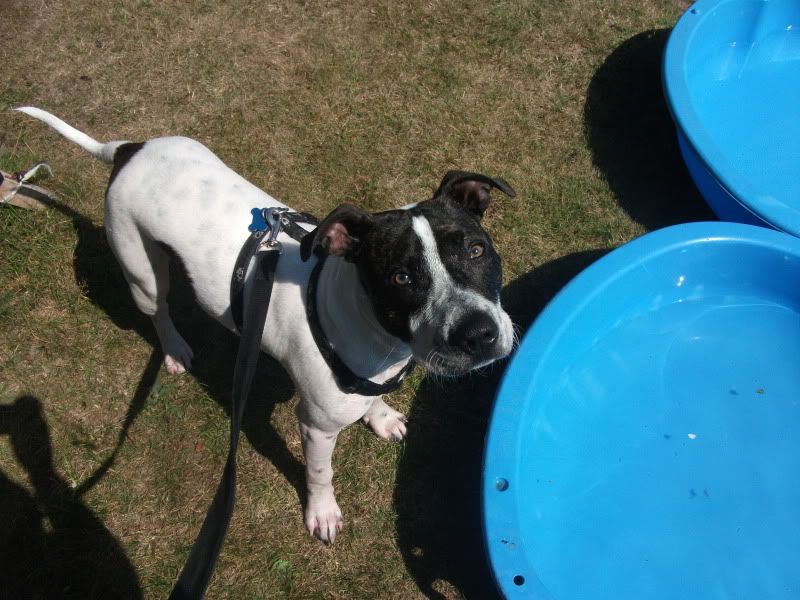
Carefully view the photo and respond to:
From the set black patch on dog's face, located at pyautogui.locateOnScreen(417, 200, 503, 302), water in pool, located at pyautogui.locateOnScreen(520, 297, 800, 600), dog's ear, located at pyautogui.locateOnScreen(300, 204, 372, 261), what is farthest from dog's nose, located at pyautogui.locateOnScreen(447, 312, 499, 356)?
water in pool, located at pyautogui.locateOnScreen(520, 297, 800, 600)

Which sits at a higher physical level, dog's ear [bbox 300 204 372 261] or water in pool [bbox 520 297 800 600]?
dog's ear [bbox 300 204 372 261]

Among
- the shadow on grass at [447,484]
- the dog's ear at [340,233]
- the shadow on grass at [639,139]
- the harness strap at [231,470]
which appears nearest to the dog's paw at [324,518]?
the shadow on grass at [447,484]

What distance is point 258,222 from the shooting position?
3.60 m

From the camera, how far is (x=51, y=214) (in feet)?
18.1

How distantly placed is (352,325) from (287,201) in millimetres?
2815

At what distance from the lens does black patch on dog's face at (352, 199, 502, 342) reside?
2.97 m

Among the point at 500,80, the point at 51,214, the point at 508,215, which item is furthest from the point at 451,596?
the point at 500,80

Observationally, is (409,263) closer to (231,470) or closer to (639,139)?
(231,470)

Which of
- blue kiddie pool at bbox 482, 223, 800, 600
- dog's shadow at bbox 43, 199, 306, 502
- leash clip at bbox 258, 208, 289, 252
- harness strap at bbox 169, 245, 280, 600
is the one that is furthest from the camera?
→ dog's shadow at bbox 43, 199, 306, 502

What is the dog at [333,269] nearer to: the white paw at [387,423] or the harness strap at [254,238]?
the harness strap at [254,238]

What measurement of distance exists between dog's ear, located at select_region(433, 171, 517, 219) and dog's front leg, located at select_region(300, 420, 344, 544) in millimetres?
1492

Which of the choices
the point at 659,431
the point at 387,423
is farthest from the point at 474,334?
the point at 659,431

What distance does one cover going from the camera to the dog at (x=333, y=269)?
9.70 feet

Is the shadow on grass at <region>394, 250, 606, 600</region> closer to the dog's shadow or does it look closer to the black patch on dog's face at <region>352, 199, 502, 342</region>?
the dog's shadow
